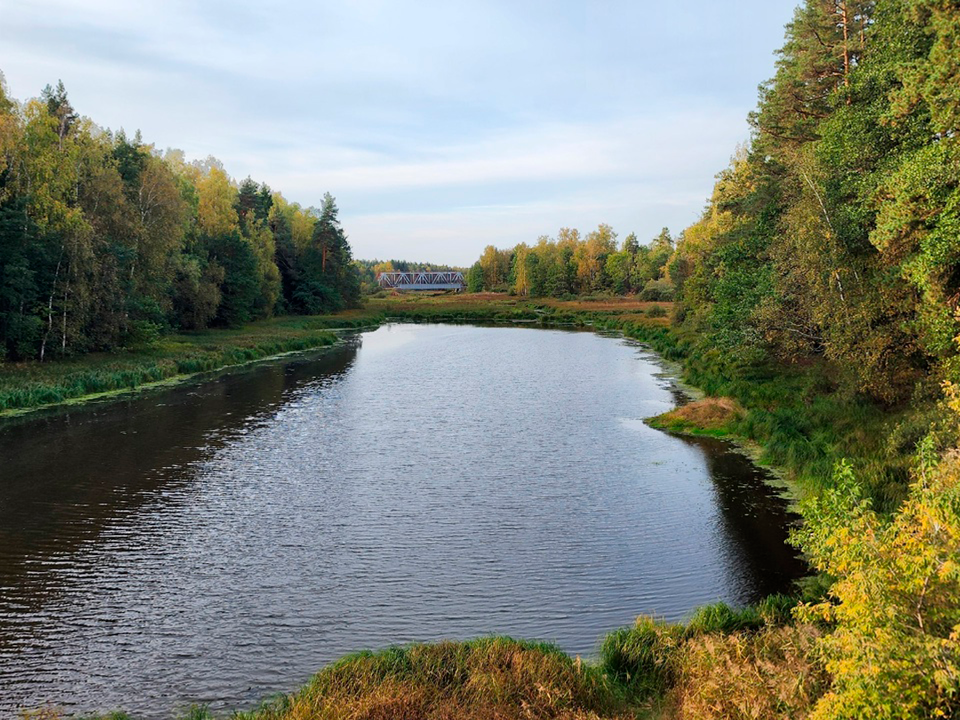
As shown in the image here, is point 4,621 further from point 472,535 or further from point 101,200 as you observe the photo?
point 101,200

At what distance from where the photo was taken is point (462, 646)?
32.1 ft

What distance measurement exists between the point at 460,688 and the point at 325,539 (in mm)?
7542

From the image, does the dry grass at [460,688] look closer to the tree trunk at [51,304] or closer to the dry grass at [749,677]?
the dry grass at [749,677]

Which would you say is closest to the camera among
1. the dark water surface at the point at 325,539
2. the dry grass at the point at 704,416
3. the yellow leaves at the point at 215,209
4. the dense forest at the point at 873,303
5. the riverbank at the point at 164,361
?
the dense forest at the point at 873,303

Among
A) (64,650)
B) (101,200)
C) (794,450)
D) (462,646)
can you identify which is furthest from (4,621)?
(101,200)

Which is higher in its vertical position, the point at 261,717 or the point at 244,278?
the point at 244,278

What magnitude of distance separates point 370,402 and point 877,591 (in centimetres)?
2733

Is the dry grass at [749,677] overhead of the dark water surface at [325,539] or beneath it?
overhead

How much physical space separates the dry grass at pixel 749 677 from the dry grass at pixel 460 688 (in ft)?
2.83

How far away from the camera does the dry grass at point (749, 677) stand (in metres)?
7.47

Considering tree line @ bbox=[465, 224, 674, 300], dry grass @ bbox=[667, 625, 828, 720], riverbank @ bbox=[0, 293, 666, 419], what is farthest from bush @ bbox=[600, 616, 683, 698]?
tree line @ bbox=[465, 224, 674, 300]

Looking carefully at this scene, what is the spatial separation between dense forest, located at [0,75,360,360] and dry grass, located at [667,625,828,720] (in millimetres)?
34096

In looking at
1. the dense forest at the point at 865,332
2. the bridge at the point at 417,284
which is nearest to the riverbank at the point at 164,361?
the dense forest at the point at 865,332

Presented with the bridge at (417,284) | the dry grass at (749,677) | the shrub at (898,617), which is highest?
the bridge at (417,284)
